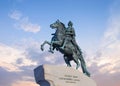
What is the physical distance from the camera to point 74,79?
19641 mm

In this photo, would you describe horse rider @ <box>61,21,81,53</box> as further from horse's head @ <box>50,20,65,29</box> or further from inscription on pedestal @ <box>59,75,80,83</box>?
inscription on pedestal @ <box>59,75,80,83</box>

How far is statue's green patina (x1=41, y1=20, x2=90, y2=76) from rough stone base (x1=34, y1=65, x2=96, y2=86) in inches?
73.2

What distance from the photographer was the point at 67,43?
21.5 m

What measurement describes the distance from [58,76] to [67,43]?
10.8ft

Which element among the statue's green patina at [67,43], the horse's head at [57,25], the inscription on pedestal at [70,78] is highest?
the horse's head at [57,25]

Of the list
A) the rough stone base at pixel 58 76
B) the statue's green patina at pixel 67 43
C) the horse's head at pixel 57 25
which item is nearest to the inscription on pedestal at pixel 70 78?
the rough stone base at pixel 58 76

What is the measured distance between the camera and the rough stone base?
715 inches

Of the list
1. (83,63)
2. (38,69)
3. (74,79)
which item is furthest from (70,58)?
(38,69)

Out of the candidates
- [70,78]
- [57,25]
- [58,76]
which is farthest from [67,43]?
[58,76]

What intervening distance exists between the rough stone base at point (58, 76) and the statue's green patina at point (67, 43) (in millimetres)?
1861

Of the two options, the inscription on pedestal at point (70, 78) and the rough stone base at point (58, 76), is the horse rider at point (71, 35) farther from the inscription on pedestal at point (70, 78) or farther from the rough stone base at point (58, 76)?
the inscription on pedestal at point (70, 78)

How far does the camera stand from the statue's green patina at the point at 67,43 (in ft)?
68.9

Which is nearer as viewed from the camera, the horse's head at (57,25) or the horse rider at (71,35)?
the horse's head at (57,25)

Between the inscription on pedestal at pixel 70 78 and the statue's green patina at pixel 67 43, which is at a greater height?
the statue's green patina at pixel 67 43
